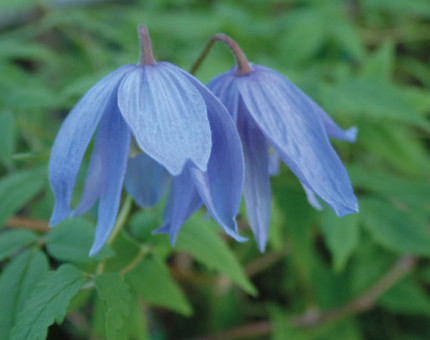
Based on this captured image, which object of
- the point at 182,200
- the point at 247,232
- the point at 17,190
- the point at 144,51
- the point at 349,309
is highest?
the point at 144,51

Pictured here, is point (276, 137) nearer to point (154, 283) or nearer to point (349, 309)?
point (154, 283)

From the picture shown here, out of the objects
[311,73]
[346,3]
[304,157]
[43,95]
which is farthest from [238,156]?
[346,3]

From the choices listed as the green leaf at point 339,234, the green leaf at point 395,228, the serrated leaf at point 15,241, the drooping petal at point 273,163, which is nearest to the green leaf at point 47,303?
the serrated leaf at point 15,241

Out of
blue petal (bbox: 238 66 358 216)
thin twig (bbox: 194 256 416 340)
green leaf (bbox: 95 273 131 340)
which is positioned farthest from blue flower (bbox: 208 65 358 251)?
thin twig (bbox: 194 256 416 340)

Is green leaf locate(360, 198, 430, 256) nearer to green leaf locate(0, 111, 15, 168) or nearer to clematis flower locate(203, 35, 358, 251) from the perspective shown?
clematis flower locate(203, 35, 358, 251)

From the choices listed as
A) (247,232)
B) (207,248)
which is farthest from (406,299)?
(207,248)

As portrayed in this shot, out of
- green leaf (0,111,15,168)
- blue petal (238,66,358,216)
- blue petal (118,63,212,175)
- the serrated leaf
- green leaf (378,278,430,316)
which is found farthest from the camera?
green leaf (378,278,430,316)
